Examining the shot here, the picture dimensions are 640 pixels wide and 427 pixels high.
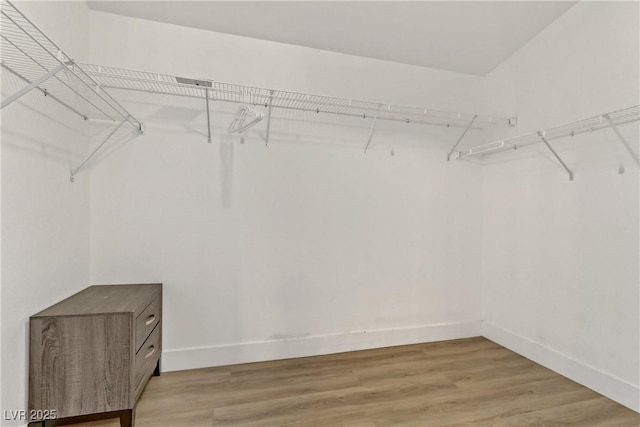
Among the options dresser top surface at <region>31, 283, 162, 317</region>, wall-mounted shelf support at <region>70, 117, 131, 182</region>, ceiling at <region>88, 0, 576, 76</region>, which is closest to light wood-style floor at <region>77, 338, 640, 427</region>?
dresser top surface at <region>31, 283, 162, 317</region>

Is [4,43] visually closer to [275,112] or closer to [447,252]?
[275,112]

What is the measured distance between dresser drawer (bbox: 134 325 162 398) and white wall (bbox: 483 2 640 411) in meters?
2.65

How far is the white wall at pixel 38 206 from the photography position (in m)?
1.29

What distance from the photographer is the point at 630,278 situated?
180 cm

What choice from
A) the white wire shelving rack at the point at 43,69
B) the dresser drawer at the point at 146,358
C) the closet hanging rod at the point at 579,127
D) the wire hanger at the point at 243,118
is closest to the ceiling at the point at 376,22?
the wire hanger at the point at 243,118

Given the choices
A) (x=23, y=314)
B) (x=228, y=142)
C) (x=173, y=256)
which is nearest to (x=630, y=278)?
(x=228, y=142)

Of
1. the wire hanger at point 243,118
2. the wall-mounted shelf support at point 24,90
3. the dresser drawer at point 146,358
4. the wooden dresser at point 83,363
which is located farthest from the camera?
the wire hanger at point 243,118

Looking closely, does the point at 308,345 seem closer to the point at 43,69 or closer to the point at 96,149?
the point at 96,149

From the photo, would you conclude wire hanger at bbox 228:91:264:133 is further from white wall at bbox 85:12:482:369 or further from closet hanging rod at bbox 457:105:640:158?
closet hanging rod at bbox 457:105:640:158

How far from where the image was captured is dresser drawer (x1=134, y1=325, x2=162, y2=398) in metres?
1.56

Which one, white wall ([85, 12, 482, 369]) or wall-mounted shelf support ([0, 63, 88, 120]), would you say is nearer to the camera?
wall-mounted shelf support ([0, 63, 88, 120])

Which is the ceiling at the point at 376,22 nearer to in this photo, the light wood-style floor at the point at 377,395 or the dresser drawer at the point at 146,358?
the dresser drawer at the point at 146,358

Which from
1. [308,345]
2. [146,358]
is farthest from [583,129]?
[146,358]

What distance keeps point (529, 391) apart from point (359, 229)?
1.51 m
